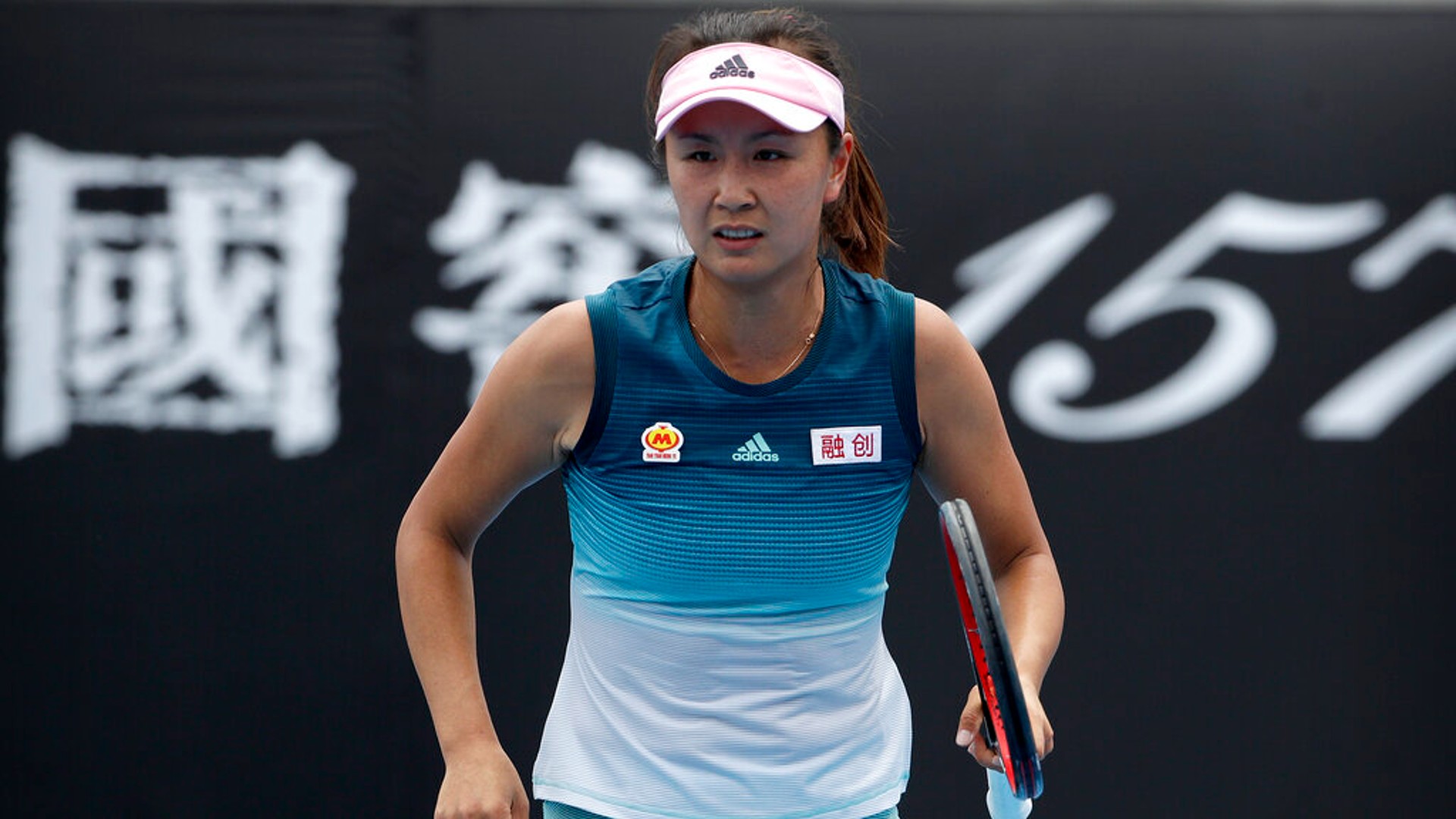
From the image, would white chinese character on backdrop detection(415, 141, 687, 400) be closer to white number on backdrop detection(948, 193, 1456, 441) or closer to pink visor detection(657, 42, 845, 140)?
white number on backdrop detection(948, 193, 1456, 441)

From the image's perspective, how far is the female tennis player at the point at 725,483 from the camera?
6.84ft

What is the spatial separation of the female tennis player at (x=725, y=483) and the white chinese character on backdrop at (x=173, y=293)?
224 centimetres

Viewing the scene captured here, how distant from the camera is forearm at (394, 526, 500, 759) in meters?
2.12

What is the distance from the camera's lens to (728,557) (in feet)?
6.91

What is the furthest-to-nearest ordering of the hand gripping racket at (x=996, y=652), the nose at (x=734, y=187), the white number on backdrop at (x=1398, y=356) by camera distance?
the white number on backdrop at (x=1398, y=356)
the nose at (x=734, y=187)
the hand gripping racket at (x=996, y=652)

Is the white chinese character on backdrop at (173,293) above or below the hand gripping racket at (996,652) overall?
above

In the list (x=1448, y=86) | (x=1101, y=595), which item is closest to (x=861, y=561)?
(x=1101, y=595)

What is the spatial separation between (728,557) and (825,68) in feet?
2.11

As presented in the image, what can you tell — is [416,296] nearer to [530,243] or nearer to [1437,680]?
[530,243]

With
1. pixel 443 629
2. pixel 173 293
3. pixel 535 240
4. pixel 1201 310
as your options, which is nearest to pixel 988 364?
pixel 1201 310

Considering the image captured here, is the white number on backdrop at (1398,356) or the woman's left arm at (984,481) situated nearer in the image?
the woman's left arm at (984,481)

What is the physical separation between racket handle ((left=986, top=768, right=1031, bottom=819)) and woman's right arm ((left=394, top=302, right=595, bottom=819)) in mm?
597

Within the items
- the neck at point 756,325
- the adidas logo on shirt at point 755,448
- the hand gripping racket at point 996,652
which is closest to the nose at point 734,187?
the neck at point 756,325

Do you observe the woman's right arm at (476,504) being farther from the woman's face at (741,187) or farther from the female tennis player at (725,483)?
the woman's face at (741,187)
